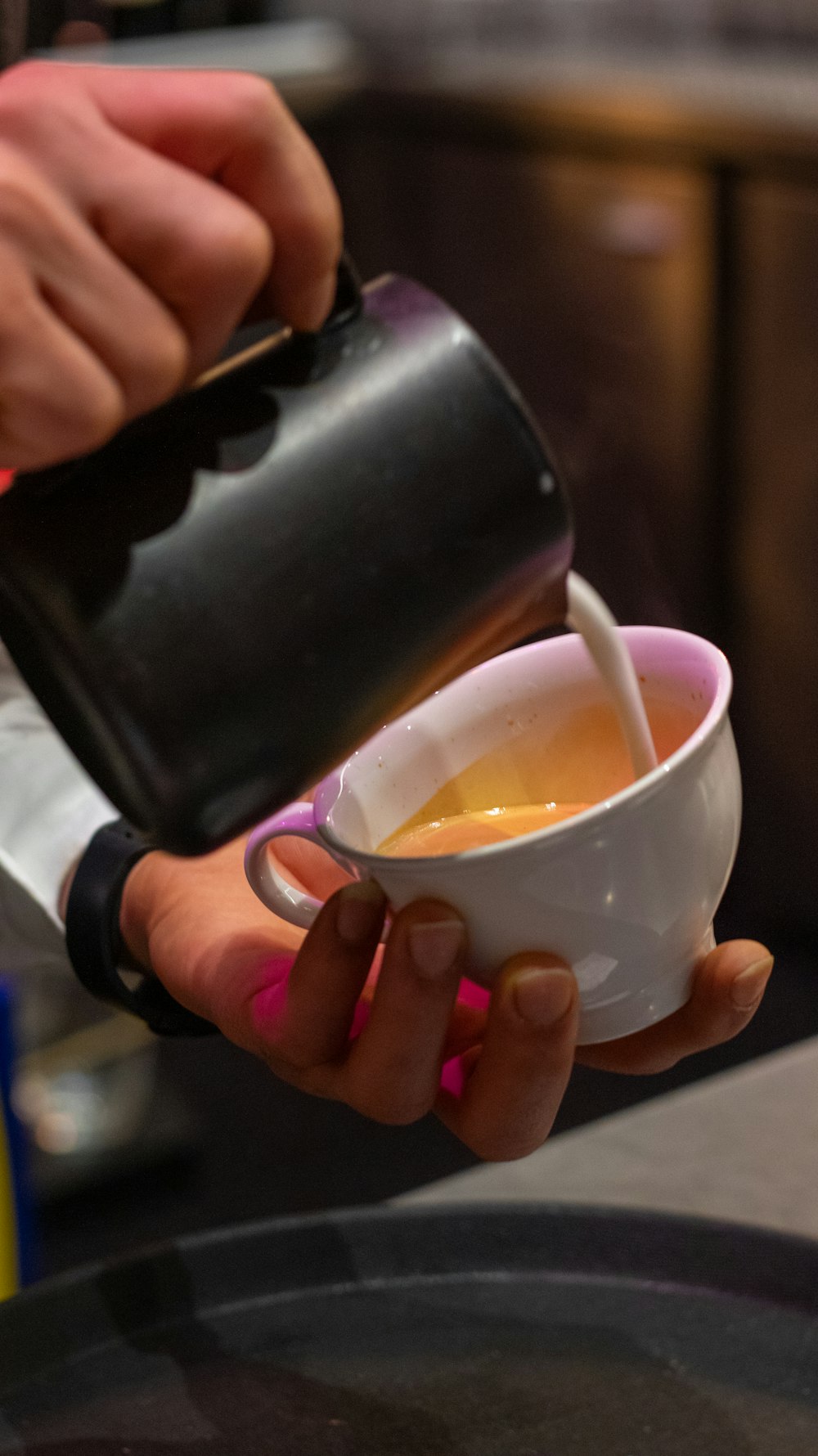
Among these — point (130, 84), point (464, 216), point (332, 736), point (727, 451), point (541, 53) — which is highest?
point (130, 84)

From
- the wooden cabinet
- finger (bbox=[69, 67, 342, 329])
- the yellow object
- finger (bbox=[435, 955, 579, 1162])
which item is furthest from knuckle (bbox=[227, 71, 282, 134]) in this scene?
the wooden cabinet

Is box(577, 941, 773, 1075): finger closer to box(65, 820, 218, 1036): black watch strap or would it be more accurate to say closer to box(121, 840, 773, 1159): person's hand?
box(121, 840, 773, 1159): person's hand

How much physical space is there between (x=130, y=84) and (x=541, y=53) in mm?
2168

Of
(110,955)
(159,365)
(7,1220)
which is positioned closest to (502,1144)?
(110,955)

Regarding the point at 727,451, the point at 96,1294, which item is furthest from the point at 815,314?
the point at 96,1294

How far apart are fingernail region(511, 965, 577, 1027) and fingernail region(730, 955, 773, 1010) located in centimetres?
8

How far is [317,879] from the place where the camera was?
0.75m

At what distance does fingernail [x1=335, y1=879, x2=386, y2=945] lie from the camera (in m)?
0.60

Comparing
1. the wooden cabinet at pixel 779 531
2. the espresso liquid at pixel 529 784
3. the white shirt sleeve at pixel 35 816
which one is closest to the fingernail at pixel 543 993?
the espresso liquid at pixel 529 784

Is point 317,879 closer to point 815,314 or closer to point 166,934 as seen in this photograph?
point 166,934

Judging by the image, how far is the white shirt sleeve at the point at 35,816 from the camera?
93 centimetres

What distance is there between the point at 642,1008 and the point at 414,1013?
0.31 ft

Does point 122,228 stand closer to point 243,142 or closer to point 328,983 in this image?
point 243,142

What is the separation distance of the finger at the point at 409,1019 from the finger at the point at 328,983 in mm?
15
